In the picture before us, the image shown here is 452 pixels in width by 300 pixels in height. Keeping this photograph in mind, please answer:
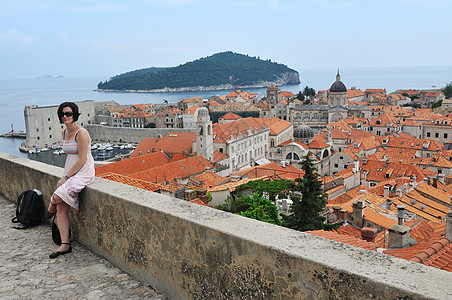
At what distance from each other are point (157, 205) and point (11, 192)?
3595 mm

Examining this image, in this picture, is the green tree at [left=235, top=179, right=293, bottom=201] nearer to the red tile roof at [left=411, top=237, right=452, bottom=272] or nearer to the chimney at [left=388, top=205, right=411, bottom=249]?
the chimney at [left=388, top=205, right=411, bottom=249]

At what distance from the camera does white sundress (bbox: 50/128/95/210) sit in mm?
3818

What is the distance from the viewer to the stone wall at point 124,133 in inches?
2675

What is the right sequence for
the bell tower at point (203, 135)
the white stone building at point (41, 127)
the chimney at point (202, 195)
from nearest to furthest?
1. the chimney at point (202, 195)
2. the bell tower at point (203, 135)
3. the white stone building at point (41, 127)

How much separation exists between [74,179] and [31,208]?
1256mm

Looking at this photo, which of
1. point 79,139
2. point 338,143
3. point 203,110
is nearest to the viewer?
point 79,139

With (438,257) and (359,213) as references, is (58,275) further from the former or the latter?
(359,213)

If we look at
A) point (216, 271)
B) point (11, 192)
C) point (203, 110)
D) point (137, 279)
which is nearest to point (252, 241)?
point (216, 271)

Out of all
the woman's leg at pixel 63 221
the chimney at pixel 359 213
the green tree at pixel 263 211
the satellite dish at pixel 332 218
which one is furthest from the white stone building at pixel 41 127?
the woman's leg at pixel 63 221

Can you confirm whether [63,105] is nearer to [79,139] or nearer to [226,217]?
[79,139]

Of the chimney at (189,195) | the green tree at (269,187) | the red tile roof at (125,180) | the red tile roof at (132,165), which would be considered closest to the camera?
the red tile roof at (125,180)

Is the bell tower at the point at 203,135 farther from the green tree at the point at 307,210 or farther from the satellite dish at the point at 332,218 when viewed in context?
the green tree at the point at 307,210

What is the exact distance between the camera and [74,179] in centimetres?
386

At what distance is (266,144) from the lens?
50.7 metres
